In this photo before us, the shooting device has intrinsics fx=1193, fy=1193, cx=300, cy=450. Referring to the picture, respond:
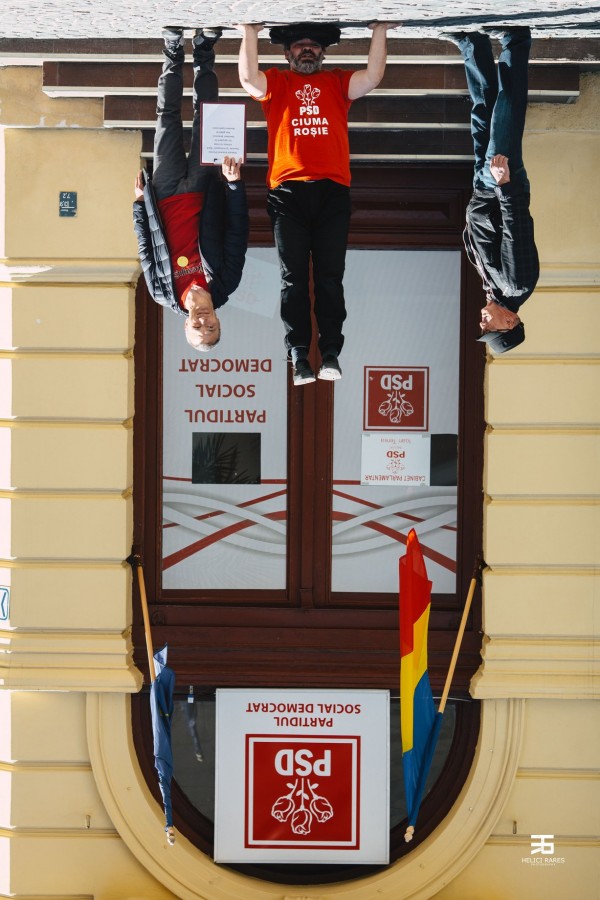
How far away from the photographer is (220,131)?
600 centimetres

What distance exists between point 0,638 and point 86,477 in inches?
48.7

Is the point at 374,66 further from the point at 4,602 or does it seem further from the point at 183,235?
the point at 4,602

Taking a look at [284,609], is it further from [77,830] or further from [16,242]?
[16,242]

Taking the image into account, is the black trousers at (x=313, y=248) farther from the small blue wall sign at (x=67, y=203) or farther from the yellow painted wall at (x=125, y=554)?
the small blue wall sign at (x=67, y=203)

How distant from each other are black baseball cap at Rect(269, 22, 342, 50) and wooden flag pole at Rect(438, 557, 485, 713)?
3619mm

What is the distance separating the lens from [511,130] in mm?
6051

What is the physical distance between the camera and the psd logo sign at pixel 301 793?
8.17 meters

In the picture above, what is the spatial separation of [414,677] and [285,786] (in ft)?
4.52

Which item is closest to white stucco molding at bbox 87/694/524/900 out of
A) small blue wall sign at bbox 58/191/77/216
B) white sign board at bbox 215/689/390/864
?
white sign board at bbox 215/689/390/864

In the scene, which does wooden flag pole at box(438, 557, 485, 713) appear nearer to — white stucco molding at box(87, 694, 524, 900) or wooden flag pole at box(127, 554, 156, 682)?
white stucco molding at box(87, 694, 524, 900)

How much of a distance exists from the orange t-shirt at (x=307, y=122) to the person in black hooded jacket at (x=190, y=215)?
1.02 ft

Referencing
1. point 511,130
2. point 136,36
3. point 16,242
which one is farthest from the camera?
point 16,242

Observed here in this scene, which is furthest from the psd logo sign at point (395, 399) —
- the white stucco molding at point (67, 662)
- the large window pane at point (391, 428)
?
the white stucco molding at point (67, 662)

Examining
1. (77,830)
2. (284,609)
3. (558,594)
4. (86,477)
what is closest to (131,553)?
(86,477)
